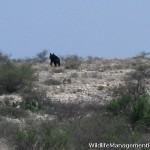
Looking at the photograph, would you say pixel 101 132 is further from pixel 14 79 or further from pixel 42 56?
pixel 42 56

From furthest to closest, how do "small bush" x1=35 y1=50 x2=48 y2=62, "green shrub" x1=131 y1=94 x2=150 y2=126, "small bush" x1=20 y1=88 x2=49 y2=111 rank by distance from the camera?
1. "small bush" x1=35 y1=50 x2=48 y2=62
2. "small bush" x1=20 y1=88 x2=49 y2=111
3. "green shrub" x1=131 y1=94 x2=150 y2=126

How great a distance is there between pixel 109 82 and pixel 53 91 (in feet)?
11.4

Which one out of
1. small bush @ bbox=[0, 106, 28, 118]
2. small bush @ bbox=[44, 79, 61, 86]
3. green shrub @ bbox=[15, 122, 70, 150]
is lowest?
green shrub @ bbox=[15, 122, 70, 150]

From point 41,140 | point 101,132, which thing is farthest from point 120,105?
point 41,140

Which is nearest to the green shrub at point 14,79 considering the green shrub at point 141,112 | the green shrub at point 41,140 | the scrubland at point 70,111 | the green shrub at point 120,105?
the scrubland at point 70,111

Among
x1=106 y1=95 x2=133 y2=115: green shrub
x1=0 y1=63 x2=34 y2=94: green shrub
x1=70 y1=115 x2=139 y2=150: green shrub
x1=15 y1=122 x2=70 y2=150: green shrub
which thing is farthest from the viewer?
x1=0 y1=63 x2=34 y2=94: green shrub

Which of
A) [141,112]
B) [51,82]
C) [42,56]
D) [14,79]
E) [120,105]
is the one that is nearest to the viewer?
[141,112]

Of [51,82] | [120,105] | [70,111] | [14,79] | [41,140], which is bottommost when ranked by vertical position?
[41,140]

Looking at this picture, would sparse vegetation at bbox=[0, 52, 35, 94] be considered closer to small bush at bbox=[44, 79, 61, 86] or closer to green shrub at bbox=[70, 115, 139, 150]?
small bush at bbox=[44, 79, 61, 86]

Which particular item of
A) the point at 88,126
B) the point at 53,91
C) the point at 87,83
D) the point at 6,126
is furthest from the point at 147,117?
the point at 87,83

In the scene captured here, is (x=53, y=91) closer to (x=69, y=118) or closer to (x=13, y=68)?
(x=13, y=68)

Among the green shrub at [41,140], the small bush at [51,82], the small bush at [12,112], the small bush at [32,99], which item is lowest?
the green shrub at [41,140]

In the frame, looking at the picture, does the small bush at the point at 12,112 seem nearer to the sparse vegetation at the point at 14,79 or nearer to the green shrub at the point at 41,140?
the green shrub at the point at 41,140

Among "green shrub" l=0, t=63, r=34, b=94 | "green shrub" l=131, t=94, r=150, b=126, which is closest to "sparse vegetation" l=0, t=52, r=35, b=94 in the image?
"green shrub" l=0, t=63, r=34, b=94
